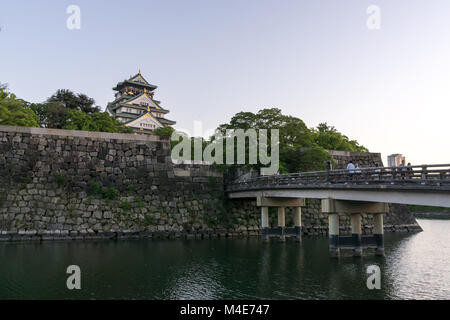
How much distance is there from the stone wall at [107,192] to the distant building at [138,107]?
3192cm

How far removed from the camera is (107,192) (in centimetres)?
2917

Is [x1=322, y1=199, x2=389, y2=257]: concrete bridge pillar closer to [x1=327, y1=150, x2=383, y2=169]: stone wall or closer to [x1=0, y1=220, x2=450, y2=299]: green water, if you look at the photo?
[x1=0, y1=220, x2=450, y2=299]: green water

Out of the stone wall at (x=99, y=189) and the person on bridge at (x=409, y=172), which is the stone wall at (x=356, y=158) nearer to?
the stone wall at (x=99, y=189)

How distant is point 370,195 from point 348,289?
5773 millimetres

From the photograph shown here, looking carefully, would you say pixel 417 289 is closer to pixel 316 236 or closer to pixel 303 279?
pixel 303 279

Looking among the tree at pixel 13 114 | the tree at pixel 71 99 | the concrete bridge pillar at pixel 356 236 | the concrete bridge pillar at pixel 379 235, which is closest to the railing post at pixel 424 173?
the concrete bridge pillar at pixel 356 236

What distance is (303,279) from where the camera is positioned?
15.1m

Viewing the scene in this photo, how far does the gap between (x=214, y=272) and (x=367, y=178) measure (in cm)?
892

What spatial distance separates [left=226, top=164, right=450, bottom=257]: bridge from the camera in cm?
1435

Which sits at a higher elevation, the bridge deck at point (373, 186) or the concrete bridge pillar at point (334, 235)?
the bridge deck at point (373, 186)

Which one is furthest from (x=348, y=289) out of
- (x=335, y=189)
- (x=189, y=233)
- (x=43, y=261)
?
(x=189, y=233)

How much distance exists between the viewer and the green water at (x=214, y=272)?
1292 cm

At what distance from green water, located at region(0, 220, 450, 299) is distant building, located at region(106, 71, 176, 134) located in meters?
42.6

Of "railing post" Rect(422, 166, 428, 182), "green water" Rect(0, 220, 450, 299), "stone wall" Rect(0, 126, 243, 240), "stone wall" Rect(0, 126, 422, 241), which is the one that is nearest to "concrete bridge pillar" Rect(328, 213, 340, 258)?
"green water" Rect(0, 220, 450, 299)
